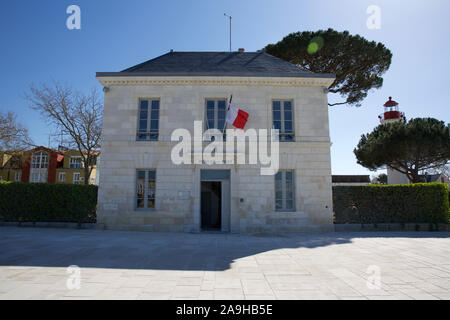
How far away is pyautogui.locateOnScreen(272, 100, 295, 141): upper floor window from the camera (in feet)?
36.0

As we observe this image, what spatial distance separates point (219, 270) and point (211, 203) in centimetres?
785

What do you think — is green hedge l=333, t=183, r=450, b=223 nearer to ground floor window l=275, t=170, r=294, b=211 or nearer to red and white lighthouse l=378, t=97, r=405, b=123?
ground floor window l=275, t=170, r=294, b=211

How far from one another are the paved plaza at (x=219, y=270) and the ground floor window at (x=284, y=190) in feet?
9.51

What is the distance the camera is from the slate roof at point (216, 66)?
36.1 feet

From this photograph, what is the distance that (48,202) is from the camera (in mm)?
10930

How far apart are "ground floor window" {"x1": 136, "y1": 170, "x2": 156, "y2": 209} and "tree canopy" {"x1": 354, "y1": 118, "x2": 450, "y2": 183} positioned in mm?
16606

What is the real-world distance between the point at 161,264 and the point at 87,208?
7.30 m

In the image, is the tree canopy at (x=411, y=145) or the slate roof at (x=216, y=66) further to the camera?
the tree canopy at (x=411, y=145)

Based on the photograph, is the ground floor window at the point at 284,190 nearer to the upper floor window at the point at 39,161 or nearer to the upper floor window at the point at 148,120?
the upper floor window at the point at 148,120

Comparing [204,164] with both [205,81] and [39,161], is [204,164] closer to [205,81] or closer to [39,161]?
[205,81]

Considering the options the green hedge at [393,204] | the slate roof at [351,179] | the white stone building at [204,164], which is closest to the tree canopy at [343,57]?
the white stone building at [204,164]
